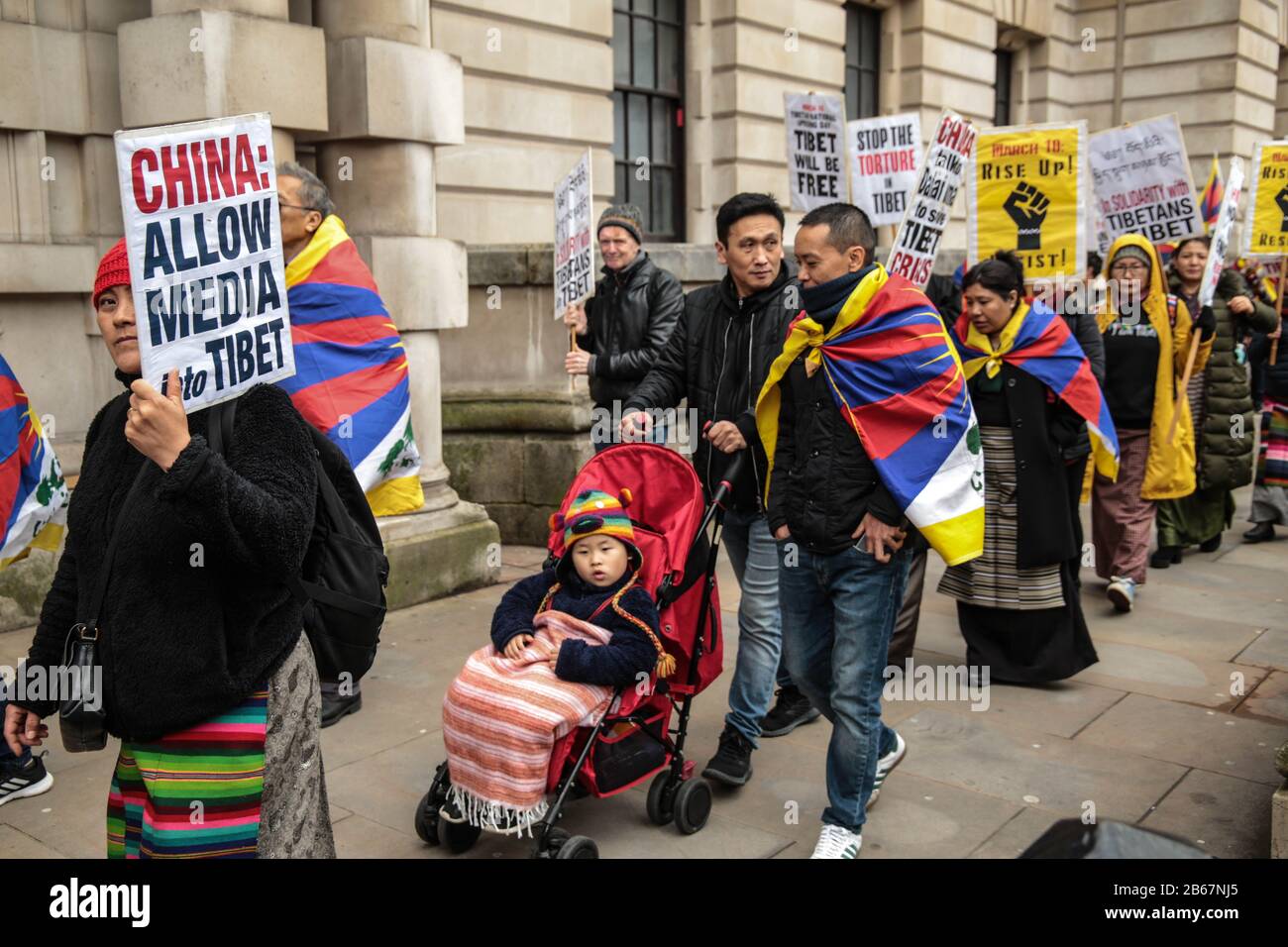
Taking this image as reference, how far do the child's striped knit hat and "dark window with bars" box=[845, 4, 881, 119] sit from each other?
14.9m

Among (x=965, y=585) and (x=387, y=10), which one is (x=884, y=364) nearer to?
(x=965, y=585)

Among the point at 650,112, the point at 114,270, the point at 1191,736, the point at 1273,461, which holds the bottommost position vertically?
the point at 1191,736

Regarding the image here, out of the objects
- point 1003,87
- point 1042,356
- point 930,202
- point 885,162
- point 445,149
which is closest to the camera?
point 1042,356

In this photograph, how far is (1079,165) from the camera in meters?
7.04

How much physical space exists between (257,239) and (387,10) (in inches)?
179

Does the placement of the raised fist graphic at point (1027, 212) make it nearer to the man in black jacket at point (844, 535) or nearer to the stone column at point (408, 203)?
the stone column at point (408, 203)

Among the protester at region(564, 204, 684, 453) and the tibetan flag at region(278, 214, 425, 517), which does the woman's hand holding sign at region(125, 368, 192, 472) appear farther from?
the protester at region(564, 204, 684, 453)

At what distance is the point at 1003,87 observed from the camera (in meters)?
22.5

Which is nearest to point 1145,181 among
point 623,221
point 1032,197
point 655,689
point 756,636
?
point 1032,197

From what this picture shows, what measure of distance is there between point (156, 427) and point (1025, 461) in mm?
4306

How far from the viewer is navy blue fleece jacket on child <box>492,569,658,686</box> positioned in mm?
3811

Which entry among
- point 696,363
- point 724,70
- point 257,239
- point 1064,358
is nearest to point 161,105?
point 696,363

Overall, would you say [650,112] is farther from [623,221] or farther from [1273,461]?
[623,221]

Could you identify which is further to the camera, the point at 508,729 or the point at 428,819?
the point at 428,819
